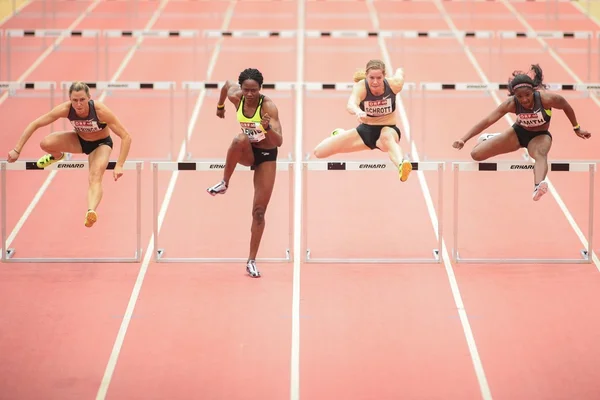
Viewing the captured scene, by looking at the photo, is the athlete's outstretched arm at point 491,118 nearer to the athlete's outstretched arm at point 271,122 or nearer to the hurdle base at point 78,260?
the athlete's outstretched arm at point 271,122

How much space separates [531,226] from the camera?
11.9m

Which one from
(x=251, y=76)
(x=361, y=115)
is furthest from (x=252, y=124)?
(x=361, y=115)

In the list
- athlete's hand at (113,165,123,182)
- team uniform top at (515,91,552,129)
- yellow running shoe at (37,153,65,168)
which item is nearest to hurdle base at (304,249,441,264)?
team uniform top at (515,91,552,129)

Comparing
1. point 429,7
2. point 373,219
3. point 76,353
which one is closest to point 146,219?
point 373,219

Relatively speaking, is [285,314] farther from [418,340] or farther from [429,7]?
[429,7]

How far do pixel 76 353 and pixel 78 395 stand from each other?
725 millimetres

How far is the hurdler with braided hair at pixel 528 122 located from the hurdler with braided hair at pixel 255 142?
5.27ft

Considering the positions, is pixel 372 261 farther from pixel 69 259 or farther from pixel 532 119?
pixel 69 259

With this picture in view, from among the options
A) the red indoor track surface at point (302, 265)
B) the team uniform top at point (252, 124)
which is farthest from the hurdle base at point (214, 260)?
the team uniform top at point (252, 124)

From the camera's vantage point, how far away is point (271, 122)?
10219mm

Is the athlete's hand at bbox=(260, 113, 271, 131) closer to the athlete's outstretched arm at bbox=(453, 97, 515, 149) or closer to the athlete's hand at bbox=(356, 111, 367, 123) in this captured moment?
the athlete's hand at bbox=(356, 111, 367, 123)

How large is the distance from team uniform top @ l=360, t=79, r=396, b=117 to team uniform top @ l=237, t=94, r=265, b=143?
101 cm

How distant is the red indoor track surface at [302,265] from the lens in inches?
348

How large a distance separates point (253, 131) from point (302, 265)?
1.41 meters
